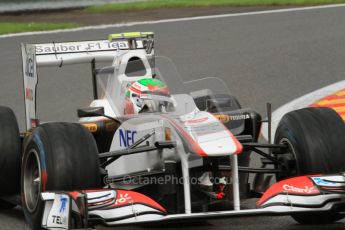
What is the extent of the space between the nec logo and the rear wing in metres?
1.46

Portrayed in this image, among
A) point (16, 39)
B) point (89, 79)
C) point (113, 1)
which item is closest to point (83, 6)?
point (113, 1)

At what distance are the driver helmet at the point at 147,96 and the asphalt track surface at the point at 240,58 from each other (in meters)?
4.11

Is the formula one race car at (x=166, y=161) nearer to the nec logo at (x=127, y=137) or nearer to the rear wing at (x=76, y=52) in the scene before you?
the nec logo at (x=127, y=137)

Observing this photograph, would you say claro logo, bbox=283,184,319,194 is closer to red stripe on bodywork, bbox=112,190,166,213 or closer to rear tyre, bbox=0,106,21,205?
red stripe on bodywork, bbox=112,190,166,213

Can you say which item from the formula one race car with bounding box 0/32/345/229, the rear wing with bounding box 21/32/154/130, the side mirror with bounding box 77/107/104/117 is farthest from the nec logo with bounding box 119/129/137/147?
the rear wing with bounding box 21/32/154/130

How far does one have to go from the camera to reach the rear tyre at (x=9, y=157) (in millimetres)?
7734

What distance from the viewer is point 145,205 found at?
6.11 metres

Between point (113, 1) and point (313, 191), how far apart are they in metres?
14.7

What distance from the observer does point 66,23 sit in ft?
58.7

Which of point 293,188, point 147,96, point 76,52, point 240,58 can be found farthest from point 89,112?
point 240,58

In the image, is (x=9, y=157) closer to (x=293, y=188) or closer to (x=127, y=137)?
(x=127, y=137)

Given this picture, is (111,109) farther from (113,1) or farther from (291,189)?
(113,1)

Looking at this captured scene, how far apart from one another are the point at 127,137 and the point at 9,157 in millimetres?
1228

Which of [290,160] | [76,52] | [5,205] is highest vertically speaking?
[76,52]
